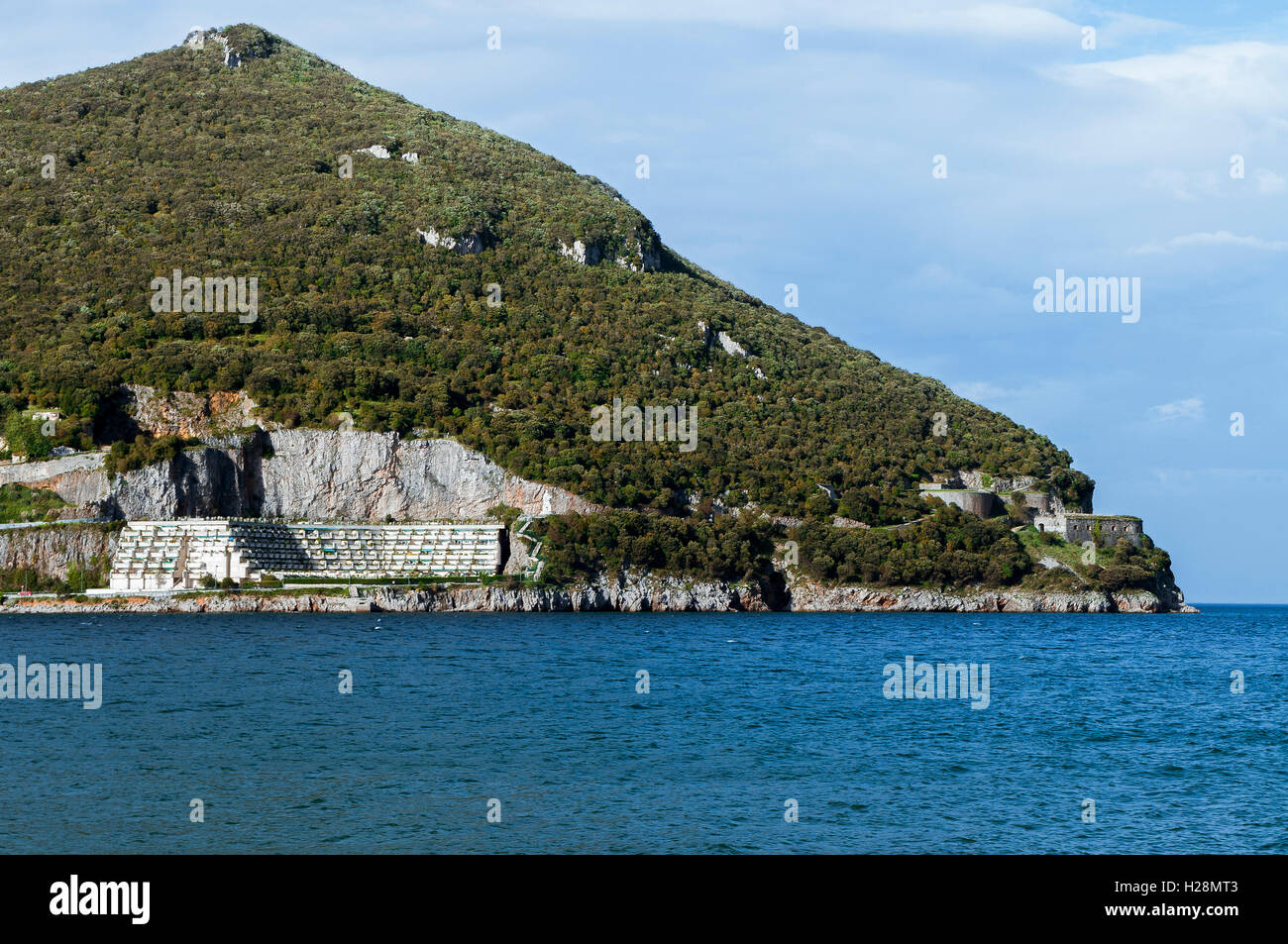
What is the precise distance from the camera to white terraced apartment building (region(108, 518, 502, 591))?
273ft

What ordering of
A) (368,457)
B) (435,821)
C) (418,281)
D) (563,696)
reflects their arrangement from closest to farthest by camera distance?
1. (435,821)
2. (563,696)
3. (368,457)
4. (418,281)

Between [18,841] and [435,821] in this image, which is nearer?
[18,841]

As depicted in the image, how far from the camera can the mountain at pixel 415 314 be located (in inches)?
3957

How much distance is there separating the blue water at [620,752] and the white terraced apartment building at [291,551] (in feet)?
73.2

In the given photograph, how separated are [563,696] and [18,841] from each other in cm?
2249

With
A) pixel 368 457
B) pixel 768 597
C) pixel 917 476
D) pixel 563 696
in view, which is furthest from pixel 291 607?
pixel 917 476

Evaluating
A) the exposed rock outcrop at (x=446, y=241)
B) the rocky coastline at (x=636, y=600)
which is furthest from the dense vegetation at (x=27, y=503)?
the exposed rock outcrop at (x=446, y=241)

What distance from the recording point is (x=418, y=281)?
128 meters

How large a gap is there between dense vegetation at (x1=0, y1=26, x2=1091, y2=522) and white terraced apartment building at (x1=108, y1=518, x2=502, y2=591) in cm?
719

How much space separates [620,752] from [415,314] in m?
95.9

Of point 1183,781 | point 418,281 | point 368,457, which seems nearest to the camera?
point 1183,781

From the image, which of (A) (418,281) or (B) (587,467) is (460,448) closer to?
(B) (587,467)

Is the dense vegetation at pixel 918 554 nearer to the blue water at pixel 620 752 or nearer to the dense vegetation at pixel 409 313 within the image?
the dense vegetation at pixel 409 313

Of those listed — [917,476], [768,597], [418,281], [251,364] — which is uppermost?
[418,281]
